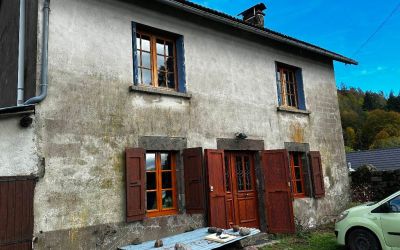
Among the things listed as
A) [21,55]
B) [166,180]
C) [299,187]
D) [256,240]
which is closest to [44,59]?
[21,55]

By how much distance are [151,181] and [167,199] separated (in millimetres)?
559

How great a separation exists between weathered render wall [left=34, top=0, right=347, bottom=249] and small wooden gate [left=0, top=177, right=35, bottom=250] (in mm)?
173

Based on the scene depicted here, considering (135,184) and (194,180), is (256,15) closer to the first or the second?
(194,180)

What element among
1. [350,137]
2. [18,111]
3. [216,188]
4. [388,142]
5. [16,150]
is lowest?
[216,188]

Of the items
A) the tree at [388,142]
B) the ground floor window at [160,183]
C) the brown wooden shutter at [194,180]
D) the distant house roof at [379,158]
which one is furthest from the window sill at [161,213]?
the tree at [388,142]

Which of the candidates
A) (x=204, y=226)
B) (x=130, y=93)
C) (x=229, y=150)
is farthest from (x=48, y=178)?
(x=229, y=150)

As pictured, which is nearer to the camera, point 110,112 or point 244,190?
point 110,112

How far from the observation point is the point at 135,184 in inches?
275

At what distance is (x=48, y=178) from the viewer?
607cm

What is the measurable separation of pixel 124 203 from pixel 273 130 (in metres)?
5.05

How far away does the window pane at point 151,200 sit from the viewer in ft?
24.5

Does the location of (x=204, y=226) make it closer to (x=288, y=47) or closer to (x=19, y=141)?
(x=19, y=141)

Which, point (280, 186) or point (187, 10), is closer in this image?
point (187, 10)

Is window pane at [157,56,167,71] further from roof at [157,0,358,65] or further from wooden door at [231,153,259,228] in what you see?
wooden door at [231,153,259,228]
